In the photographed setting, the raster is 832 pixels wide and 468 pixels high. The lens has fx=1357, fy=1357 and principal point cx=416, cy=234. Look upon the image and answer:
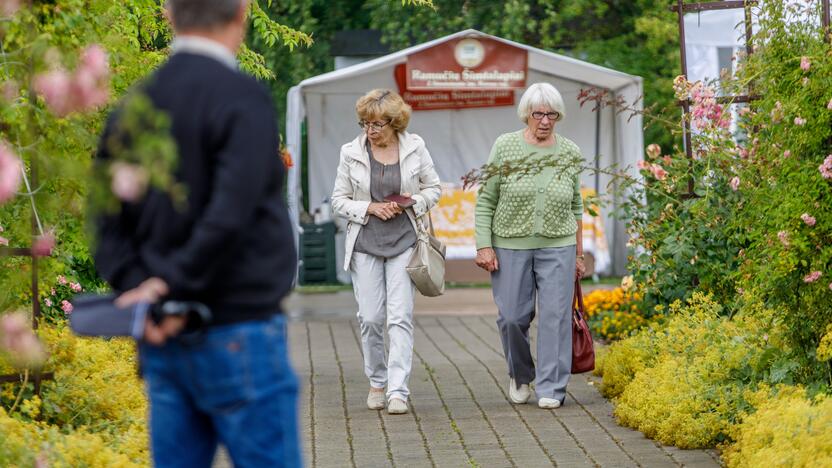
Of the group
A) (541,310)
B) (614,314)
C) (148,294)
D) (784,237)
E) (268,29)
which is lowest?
(614,314)

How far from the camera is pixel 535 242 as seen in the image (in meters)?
7.52

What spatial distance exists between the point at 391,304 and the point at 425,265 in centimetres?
29

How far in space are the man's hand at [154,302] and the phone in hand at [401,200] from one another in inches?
174

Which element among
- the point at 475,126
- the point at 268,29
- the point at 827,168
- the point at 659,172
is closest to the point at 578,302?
the point at 659,172

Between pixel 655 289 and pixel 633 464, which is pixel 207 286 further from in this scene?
pixel 655 289

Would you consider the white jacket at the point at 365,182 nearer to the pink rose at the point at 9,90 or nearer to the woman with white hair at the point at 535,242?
the woman with white hair at the point at 535,242

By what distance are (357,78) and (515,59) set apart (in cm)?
195

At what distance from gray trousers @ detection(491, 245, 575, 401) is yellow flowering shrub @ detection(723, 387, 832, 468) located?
1.87 meters

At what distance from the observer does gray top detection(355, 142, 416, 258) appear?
24.3 ft

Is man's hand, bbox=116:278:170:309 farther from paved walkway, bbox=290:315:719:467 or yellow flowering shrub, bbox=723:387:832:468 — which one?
paved walkway, bbox=290:315:719:467

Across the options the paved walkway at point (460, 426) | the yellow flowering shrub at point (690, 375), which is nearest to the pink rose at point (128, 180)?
the paved walkway at point (460, 426)

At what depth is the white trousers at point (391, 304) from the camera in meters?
7.42

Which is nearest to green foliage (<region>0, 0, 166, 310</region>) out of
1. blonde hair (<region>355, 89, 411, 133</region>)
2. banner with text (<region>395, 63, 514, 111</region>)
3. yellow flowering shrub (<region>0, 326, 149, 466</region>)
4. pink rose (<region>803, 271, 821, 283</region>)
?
yellow flowering shrub (<region>0, 326, 149, 466</region>)

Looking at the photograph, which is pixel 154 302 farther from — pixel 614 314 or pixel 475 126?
pixel 475 126
